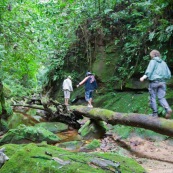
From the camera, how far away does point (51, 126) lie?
10883 millimetres

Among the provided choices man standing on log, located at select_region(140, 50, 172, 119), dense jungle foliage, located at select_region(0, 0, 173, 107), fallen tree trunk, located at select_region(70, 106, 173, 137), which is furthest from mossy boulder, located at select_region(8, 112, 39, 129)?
man standing on log, located at select_region(140, 50, 172, 119)

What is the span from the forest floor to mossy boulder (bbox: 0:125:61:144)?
1.98m

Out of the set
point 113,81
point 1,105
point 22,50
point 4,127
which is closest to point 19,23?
point 22,50

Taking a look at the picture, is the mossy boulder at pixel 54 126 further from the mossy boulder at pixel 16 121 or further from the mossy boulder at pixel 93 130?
the mossy boulder at pixel 93 130

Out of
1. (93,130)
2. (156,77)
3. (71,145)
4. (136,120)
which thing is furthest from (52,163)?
(93,130)

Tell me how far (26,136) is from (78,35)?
38.2 ft

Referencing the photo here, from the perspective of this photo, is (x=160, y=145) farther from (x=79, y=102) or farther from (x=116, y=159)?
(x=79, y=102)

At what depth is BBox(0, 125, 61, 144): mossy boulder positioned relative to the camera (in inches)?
308

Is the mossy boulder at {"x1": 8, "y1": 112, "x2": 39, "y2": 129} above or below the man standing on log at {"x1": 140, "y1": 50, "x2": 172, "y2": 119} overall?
below

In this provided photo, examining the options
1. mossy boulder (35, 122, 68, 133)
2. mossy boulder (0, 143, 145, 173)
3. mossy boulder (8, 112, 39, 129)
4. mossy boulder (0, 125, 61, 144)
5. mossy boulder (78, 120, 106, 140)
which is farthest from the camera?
mossy boulder (8, 112, 39, 129)

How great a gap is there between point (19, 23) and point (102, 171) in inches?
320

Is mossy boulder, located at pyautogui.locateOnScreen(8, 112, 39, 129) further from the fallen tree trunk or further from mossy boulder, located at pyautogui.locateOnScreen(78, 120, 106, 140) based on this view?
the fallen tree trunk

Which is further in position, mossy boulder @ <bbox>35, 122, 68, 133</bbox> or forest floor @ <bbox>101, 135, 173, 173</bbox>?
mossy boulder @ <bbox>35, 122, 68, 133</bbox>

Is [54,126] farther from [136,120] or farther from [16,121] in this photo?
[136,120]
